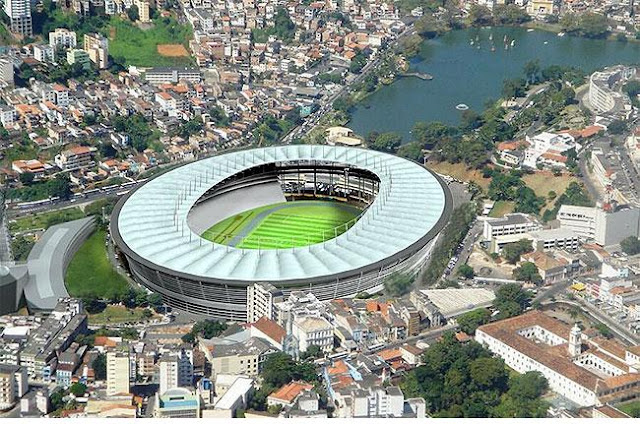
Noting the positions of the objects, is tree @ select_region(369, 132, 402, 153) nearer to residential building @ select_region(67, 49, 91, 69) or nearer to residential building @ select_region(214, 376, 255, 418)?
residential building @ select_region(67, 49, 91, 69)

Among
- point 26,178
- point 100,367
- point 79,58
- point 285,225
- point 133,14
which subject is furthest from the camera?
point 133,14

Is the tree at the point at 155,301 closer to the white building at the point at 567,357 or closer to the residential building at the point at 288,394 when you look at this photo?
the residential building at the point at 288,394

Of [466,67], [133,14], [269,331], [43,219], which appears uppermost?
[133,14]

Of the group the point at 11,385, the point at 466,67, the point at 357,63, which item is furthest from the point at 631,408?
the point at 466,67

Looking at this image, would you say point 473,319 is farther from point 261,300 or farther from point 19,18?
point 19,18

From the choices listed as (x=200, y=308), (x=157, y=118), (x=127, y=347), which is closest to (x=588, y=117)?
(x=157, y=118)

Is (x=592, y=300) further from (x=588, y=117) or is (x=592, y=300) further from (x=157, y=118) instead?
(x=157, y=118)
